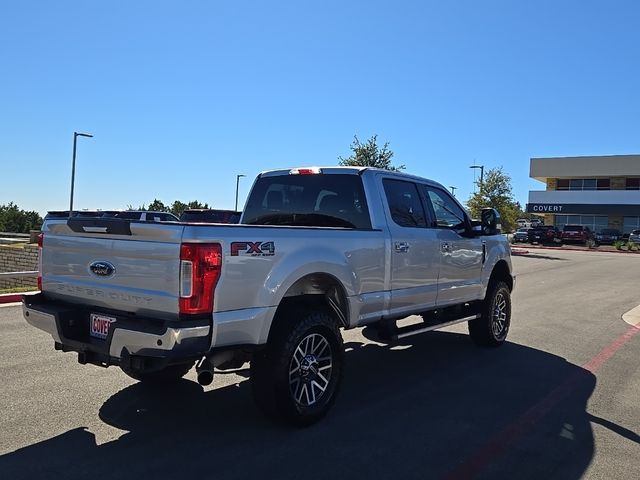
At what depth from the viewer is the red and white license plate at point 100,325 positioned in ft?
13.1

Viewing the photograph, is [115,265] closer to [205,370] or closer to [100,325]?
[100,325]

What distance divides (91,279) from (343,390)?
8.22ft

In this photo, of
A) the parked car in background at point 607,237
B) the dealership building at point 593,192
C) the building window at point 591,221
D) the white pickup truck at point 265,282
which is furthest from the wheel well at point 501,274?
the building window at point 591,221

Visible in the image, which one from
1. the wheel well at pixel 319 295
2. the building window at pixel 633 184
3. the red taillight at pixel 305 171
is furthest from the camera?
the building window at pixel 633 184

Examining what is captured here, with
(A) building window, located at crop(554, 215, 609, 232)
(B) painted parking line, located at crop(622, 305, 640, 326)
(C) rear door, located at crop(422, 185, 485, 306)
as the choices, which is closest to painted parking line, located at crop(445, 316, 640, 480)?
(C) rear door, located at crop(422, 185, 485, 306)

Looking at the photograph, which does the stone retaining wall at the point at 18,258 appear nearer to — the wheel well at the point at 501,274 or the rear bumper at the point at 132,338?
the wheel well at the point at 501,274

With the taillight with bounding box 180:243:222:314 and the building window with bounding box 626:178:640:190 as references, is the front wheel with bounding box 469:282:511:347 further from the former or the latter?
the building window with bounding box 626:178:640:190

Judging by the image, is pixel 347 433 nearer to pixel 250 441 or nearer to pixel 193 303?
pixel 250 441

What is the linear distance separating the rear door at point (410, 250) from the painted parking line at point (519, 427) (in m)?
1.48

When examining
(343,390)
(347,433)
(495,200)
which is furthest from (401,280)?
(495,200)

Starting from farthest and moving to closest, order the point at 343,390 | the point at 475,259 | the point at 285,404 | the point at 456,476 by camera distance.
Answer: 1. the point at 475,259
2. the point at 343,390
3. the point at 285,404
4. the point at 456,476

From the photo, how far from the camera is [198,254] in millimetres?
3676

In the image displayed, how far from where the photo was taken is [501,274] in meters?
7.75

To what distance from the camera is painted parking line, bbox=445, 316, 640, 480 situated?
375 cm
